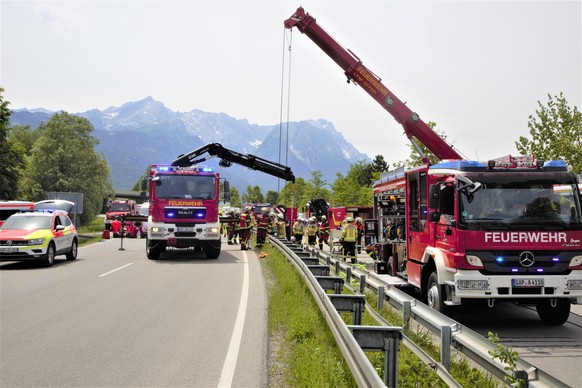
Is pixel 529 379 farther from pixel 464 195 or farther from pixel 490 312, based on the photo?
pixel 490 312

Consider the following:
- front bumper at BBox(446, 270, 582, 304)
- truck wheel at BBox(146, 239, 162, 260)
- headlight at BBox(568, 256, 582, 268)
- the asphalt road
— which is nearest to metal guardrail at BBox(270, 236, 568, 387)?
front bumper at BBox(446, 270, 582, 304)

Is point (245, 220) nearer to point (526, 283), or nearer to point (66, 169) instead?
point (526, 283)

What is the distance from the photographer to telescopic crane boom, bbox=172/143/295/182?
24.8 meters

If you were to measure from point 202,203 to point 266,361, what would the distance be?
43.1 ft

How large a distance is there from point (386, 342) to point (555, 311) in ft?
17.2

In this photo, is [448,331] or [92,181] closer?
[448,331]

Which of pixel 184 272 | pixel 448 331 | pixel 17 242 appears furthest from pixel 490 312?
pixel 17 242

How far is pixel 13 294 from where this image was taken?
36.7ft

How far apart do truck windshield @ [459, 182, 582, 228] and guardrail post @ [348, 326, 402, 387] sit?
4.00 meters

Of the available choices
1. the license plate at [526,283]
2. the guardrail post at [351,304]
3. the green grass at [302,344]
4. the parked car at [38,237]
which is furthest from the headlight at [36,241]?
the license plate at [526,283]

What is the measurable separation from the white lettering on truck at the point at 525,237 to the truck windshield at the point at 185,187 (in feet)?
40.6

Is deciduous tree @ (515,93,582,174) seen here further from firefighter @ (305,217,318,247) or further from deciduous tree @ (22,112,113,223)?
deciduous tree @ (22,112,113,223)

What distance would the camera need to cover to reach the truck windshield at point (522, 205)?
27.2ft

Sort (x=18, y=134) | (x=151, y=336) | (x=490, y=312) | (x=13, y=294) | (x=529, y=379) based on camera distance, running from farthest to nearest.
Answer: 1. (x=18, y=134)
2. (x=13, y=294)
3. (x=490, y=312)
4. (x=151, y=336)
5. (x=529, y=379)
